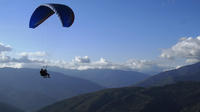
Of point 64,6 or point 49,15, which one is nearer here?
point 64,6

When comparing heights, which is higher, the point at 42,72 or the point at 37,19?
the point at 37,19

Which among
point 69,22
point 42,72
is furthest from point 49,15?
point 42,72

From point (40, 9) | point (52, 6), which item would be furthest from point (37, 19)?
point (52, 6)

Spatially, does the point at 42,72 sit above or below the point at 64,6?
below

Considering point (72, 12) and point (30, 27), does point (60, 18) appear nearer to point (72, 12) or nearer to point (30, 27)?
point (72, 12)

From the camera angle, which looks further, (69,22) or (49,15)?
(49,15)

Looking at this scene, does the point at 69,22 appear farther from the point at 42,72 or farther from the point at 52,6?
the point at 42,72
